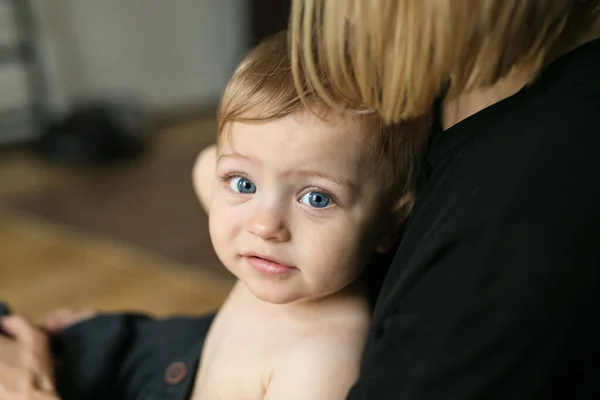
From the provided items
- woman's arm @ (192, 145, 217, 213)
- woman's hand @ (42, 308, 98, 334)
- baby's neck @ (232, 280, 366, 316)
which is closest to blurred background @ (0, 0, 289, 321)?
woman's arm @ (192, 145, 217, 213)

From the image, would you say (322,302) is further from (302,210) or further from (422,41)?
(422,41)

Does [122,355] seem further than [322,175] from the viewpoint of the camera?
Yes

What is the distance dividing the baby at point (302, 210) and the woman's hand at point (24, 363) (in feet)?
0.77

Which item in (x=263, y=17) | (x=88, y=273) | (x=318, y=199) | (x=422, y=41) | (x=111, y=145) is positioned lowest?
(x=111, y=145)

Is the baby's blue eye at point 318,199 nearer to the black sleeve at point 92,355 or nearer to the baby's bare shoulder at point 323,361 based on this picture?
the baby's bare shoulder at point 323,361

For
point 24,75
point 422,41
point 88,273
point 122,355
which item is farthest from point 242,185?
point 24,75

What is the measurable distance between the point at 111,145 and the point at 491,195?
2.41 meters

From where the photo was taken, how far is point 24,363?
34.2 inches

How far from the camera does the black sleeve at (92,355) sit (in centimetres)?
91

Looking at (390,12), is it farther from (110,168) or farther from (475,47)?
(110,168)

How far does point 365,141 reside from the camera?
0.69m

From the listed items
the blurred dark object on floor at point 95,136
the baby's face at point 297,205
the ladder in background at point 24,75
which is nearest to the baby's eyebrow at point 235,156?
the baby's face at point 297,205

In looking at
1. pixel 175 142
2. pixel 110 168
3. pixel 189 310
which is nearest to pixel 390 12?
pixel 189 310

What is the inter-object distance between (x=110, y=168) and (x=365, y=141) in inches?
86.2
